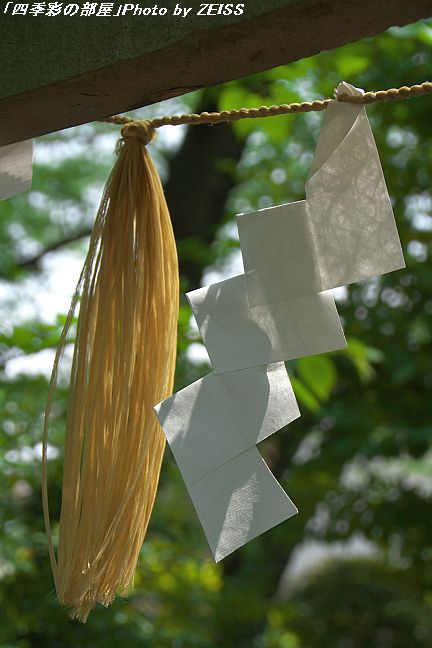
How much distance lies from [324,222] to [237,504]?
20 centimetres

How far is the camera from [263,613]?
2674mm

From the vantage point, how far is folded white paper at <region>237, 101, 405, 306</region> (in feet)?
1.76

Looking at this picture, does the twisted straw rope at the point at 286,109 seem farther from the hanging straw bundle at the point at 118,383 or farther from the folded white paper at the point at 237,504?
the folded white paper at the point at 237,504

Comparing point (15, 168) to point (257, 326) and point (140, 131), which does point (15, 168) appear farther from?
point (257, 326)

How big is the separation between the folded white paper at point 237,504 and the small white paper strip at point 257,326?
75 millimetres

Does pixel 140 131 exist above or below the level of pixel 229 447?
above

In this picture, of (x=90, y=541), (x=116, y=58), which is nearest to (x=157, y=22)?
(x=116, y=58)

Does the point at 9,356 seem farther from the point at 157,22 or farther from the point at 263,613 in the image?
the point at 263,613

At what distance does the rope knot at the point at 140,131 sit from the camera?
0.62m

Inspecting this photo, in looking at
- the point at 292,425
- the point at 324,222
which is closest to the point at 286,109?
the point at 324,222

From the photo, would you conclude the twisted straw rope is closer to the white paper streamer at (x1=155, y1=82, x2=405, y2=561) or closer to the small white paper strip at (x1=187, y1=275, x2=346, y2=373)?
the white paper streamer at (x1=155, y1=82, x2=405, y2=561)

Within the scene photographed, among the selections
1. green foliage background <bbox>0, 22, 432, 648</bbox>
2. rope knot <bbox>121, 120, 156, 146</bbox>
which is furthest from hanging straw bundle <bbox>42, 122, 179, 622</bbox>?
green foliage background <bbox>0, 22, 432, 648</bbox>

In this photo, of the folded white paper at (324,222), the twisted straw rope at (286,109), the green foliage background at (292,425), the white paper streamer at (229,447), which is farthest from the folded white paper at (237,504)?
the green foliage background at (292,425)

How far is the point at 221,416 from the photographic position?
0.54 meters
